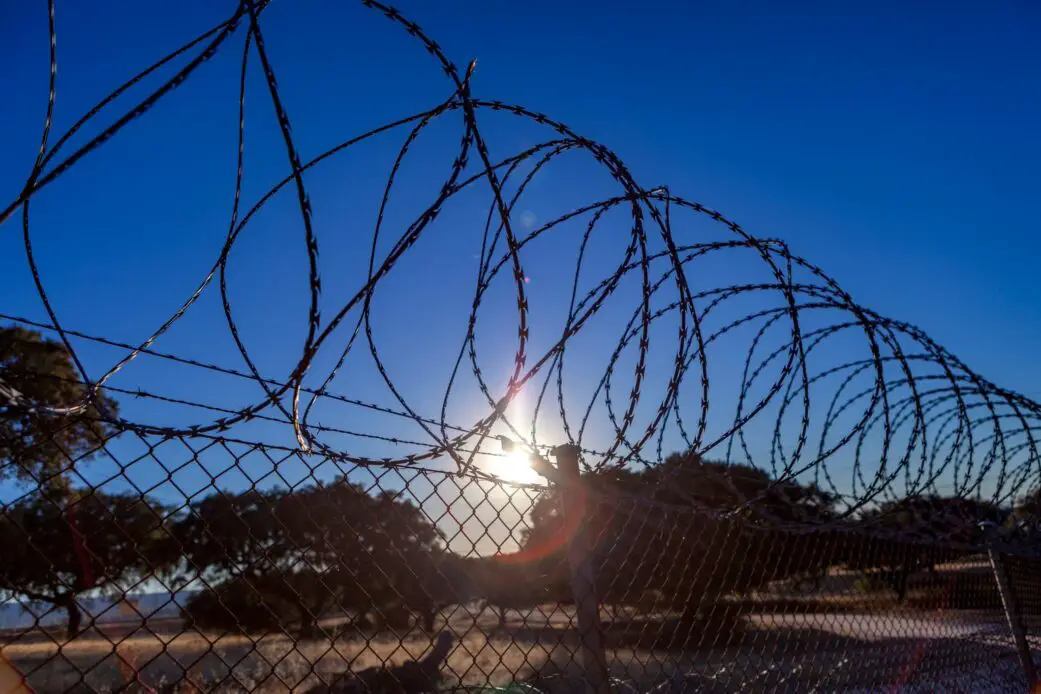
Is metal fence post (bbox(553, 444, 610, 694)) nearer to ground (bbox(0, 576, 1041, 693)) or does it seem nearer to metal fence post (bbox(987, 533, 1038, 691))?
ground (bbox(0, 576, 1041, 693))

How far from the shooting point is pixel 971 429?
6.25 meters

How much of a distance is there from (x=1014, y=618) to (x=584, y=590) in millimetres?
5008

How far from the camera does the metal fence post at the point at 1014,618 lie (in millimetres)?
5770

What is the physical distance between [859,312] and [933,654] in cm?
431

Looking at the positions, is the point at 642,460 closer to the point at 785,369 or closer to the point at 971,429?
the point at 785,369

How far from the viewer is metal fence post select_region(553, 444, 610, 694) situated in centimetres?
297

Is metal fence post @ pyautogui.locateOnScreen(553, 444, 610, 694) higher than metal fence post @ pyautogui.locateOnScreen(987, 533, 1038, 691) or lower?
higher

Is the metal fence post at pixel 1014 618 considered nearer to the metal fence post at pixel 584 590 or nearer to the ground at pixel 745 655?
the ground at pixel 745 655

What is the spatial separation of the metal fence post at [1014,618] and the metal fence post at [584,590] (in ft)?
15.4

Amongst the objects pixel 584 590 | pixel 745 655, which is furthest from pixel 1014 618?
pixel 584 590

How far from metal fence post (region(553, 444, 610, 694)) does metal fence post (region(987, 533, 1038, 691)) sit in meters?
4.71

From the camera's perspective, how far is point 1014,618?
19.7ft

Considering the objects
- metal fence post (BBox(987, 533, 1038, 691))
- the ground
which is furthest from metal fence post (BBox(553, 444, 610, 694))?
metal fence post (BBox(987, 533, 1038, 691))

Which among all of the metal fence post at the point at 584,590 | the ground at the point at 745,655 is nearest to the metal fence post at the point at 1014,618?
the ground at the point at 745,655
